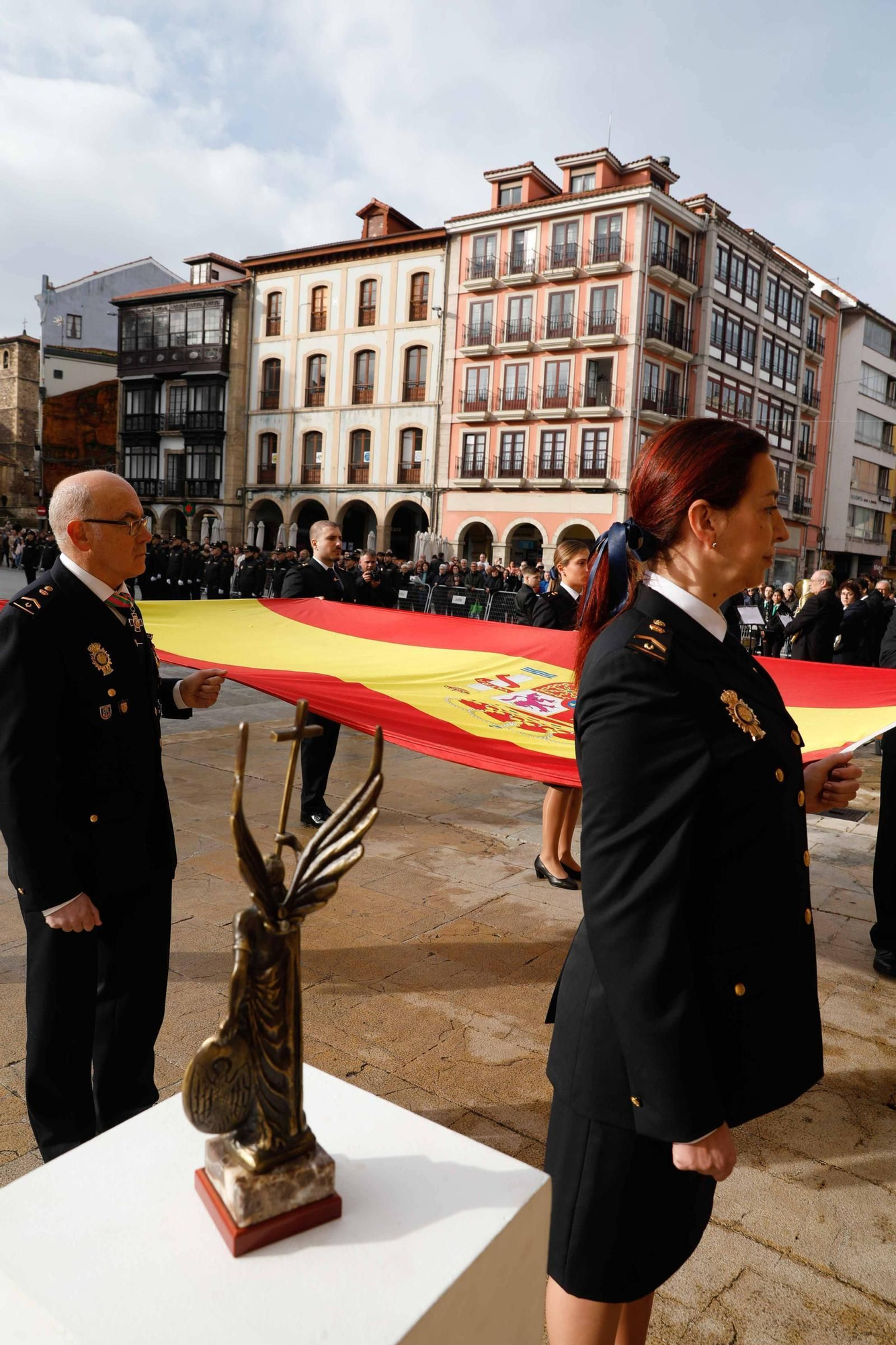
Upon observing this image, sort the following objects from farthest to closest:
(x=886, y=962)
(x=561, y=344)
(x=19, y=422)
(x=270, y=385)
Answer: (x=19, y=422)
(x=270, y=385)
(x=561, y=344)
(x=886, y=962)

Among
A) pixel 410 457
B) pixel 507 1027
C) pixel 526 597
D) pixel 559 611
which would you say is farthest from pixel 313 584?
pixel 410 457

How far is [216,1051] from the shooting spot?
1.27 m

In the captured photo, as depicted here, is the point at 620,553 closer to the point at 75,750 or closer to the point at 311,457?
the point at 75,750

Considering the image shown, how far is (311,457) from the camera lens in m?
37.6

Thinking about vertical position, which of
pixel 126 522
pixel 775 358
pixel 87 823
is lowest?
pixel 87 823

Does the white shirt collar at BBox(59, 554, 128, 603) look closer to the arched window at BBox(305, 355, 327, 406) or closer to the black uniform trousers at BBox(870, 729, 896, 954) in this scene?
the black uniform trousers at BBox(870, 729, 896, 954)

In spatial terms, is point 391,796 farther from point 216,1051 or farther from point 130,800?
point 216,1051

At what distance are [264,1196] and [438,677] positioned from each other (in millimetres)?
3818

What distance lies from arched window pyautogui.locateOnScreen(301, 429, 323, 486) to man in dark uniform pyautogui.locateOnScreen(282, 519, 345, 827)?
31423 mm

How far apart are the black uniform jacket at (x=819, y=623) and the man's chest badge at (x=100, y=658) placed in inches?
380

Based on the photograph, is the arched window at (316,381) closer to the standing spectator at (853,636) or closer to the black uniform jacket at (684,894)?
the standing spectator at (853,636)

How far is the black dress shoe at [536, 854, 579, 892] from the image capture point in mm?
5168

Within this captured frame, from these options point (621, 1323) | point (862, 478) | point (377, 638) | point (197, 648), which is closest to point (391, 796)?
point (377, 638)

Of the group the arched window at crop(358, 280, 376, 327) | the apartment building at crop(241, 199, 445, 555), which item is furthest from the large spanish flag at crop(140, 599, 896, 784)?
the arched window at crop(358, 280, 376, 327)
